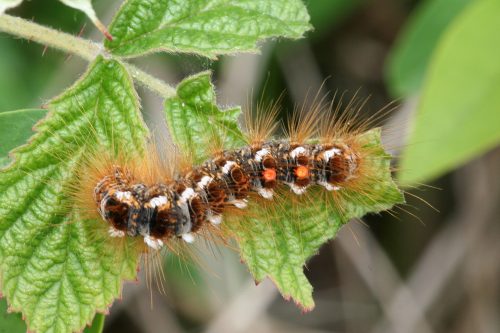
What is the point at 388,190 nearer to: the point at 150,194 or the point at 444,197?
the point at 150,194

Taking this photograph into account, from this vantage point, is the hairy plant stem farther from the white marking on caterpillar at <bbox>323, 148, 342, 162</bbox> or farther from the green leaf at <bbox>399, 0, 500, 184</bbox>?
the green leaf at <bbox>399, 0, 500, 184</bbox>

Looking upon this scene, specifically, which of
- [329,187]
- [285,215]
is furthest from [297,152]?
[285,215]

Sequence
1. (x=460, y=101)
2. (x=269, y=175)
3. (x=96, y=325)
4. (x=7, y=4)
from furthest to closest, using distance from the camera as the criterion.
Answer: (x=460, y=101)
(x=269, y=175)
(x=96, y=325)
(x=7, y=4)

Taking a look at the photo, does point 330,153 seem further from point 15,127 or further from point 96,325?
point 15,127

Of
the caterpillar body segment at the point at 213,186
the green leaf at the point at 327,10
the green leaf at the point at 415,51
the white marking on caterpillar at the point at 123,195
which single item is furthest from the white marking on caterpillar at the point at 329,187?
the green leaf at the point at 327,10

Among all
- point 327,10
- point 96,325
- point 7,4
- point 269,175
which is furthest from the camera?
point 327,10

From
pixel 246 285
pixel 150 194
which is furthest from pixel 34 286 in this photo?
pixel 246 285
